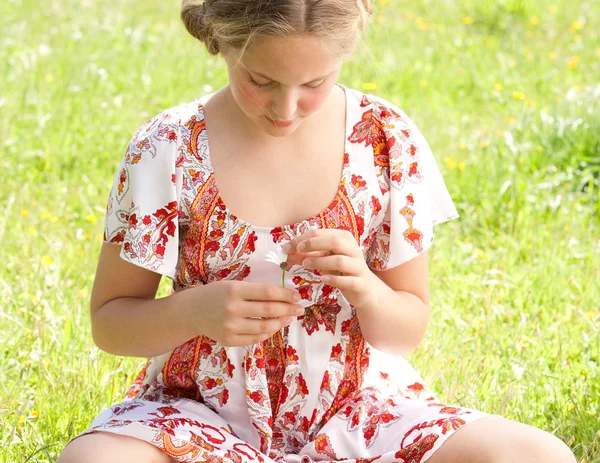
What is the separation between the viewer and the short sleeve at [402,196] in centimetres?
183

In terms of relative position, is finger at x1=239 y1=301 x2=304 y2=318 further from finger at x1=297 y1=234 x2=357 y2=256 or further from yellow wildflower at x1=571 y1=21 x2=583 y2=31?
yellow wildflower at x1=571 y1=21 x2=583 y2=31

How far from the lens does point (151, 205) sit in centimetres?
175

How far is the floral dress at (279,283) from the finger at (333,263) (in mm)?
147

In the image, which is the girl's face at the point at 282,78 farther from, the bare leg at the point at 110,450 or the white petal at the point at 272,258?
the bare leg at the point at 110,450

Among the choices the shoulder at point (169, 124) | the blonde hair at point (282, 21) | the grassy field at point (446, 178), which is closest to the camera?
the blonde hair at point (282, 21)

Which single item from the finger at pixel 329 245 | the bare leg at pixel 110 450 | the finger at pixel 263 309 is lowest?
the bare leg at pixel 110 450

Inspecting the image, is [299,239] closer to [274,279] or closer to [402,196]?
[274,279]

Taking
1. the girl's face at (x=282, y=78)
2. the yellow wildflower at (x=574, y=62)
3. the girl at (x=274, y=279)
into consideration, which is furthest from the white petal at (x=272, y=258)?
the yellow wildflower at (x=574, y=62)

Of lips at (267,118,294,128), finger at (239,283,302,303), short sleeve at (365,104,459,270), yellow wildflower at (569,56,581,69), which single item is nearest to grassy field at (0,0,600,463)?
yellow wildflower at (569,56,581,69)

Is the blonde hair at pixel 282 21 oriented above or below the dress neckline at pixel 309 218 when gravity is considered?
above

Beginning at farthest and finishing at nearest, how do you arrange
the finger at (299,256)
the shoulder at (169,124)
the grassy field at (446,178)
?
1. the grassy field at (446,178)
2. the shoulder at (169,124)
3. the finger at (299,256)

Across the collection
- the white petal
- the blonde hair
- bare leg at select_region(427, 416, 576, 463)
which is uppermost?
the blonde hair

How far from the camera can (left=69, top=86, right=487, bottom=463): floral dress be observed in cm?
175

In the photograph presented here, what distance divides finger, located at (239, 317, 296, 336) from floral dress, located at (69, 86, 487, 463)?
0.15 metres
